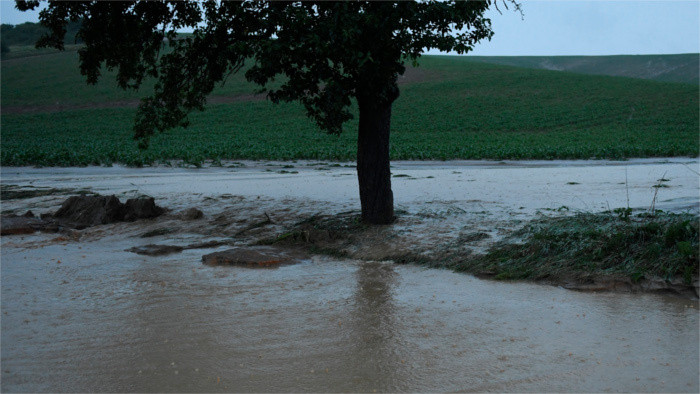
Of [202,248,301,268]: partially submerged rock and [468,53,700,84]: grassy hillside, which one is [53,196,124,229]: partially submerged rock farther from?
[468,53,700,84]: grassy hillside

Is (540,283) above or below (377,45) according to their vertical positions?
below

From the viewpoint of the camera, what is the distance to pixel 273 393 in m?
4.43

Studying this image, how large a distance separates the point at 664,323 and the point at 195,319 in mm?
4591

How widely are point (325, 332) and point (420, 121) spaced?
41962 millimetres

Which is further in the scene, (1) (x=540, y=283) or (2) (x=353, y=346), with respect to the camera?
(1) (x=540, y=283)

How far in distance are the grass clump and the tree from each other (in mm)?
3042

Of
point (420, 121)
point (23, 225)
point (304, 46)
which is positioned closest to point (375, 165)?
point (304, 46)

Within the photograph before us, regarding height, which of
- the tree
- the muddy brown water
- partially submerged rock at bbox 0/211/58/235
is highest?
the tree

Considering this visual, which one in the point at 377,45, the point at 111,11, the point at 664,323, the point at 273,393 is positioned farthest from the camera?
the point at 111,11

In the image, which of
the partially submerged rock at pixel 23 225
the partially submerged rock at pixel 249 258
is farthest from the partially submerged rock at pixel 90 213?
the partially submerged rock at pixel 249 258

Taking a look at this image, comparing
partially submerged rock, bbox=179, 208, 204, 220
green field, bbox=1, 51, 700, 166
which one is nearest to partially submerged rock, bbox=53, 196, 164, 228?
partially submerged rock, bbox=179, 208, 204, 220

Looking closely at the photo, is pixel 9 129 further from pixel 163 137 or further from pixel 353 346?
pixel 353 346

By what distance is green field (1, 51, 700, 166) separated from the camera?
28016mm

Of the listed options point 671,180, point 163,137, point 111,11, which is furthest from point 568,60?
point 111,11
